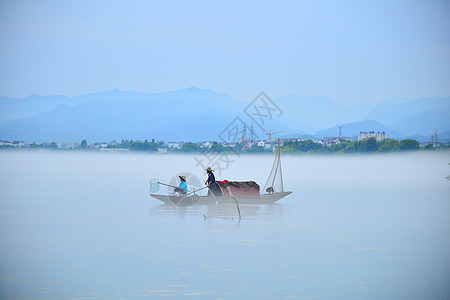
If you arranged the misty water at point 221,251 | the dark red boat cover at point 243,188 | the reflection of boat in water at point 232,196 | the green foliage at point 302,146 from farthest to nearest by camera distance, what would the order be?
the green foliage at point 302,146 → the dark red boat cover at point 243,188 → the reflection of boat in water at point 232,196 → the misty water at point 221,251

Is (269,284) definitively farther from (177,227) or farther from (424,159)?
(424,159)

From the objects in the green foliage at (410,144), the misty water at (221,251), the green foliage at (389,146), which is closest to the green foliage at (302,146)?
the green foliage at (389,146)

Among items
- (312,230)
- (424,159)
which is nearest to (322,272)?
(312,230)

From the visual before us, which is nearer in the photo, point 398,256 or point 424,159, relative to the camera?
point 398,256

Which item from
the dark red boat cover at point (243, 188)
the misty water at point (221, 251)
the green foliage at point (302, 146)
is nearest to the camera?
the misty water at point (221, 251)

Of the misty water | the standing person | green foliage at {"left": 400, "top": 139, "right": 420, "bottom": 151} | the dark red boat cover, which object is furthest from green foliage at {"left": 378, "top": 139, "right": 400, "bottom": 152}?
the standing person

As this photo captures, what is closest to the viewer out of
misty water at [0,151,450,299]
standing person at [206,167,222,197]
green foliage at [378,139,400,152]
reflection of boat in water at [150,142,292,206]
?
misty water at [0,151,450,299]

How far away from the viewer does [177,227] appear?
68.5 feet

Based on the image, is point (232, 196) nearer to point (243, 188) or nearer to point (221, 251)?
point (243, 188)

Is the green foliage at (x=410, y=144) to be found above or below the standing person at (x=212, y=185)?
above

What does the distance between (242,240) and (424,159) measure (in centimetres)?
11242

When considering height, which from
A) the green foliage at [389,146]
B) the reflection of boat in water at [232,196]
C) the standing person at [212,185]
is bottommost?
the reflection of boat in water at [232,196]

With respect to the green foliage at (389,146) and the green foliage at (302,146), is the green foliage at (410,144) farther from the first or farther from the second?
the green foliage at (302,146)

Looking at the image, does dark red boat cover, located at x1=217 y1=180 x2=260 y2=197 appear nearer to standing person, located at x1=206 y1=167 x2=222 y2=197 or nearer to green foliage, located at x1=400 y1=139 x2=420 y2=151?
standing person, located at x1=206 y1=167 x2=222 y2=197
